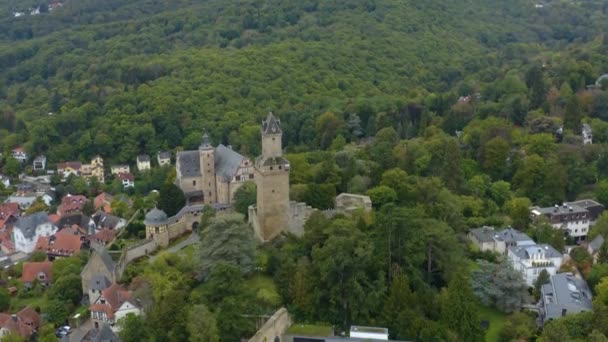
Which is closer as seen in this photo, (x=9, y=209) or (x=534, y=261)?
(x=534, y=261)

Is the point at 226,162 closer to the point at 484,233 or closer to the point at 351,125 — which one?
the point at 484,233

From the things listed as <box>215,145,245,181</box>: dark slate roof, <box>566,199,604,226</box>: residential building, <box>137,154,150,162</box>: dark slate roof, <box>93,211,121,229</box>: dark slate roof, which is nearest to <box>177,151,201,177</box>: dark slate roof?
<box>215,145,245,181</box>: dark slate roof

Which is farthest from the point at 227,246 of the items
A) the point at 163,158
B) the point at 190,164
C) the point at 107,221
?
the point at 163,158

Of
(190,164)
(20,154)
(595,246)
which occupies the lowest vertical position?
(20,154)

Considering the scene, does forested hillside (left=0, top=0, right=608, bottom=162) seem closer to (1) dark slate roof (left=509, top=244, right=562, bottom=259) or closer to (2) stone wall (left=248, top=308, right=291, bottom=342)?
(1) dark slate roof (left=509, top=244, right=562, bottom=259)

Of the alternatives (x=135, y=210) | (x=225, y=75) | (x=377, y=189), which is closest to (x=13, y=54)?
(x=225, y=75)

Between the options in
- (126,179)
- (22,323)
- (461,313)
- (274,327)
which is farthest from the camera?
(126,179)

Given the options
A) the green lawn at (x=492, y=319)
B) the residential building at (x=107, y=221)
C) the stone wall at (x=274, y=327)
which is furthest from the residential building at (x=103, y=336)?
the green lawn at (x=492, y=319)

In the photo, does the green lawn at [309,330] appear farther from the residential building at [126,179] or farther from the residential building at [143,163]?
the residential building at [143,163]
